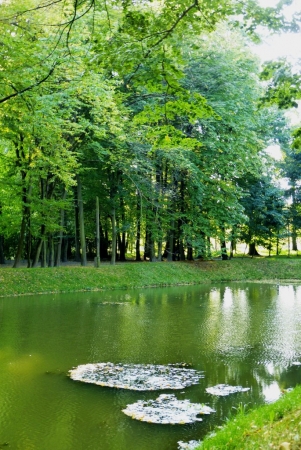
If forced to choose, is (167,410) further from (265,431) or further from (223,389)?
(265,431)

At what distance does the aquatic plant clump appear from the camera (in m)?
7.27

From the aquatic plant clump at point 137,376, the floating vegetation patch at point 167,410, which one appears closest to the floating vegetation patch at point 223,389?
the aquatic plant clump at point 137,376

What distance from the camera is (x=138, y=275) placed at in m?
25.6

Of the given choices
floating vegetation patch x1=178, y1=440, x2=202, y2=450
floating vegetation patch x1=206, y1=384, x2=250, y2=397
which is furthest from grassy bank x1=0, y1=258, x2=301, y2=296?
floating vegetation patch x1=178, y1=440, x2=202, y2=450

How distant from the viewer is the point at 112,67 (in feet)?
19.2

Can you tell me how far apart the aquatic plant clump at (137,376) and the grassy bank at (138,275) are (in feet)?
38.1

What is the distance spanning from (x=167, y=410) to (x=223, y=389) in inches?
53.4

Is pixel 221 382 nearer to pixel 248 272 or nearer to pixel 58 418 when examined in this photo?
pixel 58 418

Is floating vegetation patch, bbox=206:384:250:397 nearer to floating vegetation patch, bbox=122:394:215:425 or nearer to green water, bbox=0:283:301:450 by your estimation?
green water, bbox=0:283:301:450

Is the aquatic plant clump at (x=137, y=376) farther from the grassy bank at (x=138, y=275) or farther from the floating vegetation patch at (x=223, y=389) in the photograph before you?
the grassy bank at (x=138, y=275)

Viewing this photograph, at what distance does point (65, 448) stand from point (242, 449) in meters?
1.96

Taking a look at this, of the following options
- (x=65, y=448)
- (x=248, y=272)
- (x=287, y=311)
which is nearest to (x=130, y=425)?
(x=65, y=448)

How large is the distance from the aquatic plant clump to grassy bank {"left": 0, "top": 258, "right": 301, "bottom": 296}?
38.1 feet

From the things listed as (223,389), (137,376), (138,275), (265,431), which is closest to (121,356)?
(137,376)
